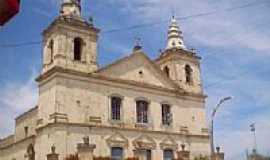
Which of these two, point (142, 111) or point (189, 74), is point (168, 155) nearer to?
point (142, 111)

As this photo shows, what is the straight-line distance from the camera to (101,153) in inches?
1315

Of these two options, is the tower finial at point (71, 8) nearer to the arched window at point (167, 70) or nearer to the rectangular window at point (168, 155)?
the arched window at point (167, 70)

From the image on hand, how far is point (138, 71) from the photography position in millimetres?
37938

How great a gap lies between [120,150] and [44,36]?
11.2 m

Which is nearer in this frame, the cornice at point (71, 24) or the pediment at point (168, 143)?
the cornice at point (71, 24)

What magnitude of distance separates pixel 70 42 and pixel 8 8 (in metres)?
32.9

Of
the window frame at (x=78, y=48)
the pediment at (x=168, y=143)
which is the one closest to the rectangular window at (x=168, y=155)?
the pediment at (x=168, y=143)


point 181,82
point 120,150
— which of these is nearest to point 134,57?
point 181,82

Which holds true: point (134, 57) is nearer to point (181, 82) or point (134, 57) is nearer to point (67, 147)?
point (181, 82)

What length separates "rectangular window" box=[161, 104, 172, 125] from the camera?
126ft

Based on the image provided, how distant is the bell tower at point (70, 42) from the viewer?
1329 inches

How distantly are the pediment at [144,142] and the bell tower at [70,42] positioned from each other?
665cm

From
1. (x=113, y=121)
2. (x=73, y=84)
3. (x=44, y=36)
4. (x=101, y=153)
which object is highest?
(x=44, y=36)

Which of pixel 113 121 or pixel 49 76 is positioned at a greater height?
pixel 49 76
